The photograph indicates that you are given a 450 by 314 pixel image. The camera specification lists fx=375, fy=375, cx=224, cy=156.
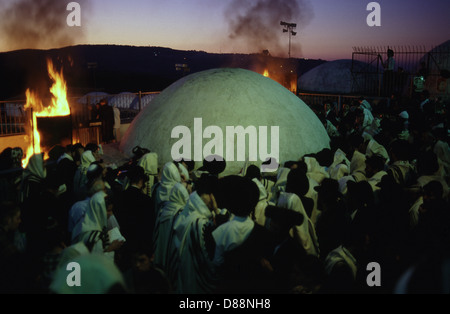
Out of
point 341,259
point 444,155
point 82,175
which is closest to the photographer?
point 341,259

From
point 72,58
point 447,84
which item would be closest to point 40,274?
point 447,84

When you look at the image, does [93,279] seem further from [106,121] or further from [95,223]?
[106,121]

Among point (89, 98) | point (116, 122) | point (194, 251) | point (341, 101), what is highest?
point (341, 101)

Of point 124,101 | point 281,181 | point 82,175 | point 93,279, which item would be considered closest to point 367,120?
point 281,181

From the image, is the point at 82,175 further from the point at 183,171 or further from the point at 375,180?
the point at 375,180

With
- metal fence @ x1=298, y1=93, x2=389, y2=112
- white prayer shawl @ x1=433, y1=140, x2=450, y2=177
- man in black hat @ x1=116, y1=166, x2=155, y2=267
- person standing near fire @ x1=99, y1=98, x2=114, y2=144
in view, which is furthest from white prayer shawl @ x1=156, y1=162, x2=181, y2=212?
metal fence @ x1=298, y1=93, x2=389, y2=112

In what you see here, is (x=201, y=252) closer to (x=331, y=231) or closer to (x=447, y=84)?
(x=331, y=231)

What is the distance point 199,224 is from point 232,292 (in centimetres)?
83

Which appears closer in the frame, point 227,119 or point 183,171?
point 183,171

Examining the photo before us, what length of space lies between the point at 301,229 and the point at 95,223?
2.54m

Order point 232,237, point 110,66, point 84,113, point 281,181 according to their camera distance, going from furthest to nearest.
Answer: point 110,66, point 84,113, point 281,181, point 232,237

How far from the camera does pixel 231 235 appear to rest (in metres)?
3.45

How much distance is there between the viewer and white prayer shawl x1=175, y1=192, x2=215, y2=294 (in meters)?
4.07

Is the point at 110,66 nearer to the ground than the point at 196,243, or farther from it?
farther from it
